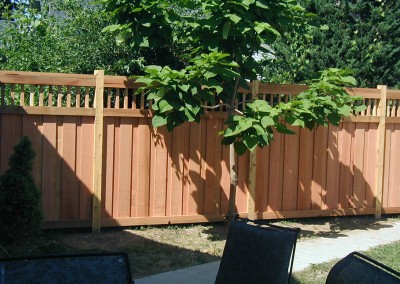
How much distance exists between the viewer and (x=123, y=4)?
23.3 feet

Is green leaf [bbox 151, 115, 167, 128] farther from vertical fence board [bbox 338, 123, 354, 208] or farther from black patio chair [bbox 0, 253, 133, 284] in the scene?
black patio chair [bbox 0, 253, 133, 284]

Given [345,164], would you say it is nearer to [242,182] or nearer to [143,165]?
[242,182]

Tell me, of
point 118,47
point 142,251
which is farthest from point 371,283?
point 118,47

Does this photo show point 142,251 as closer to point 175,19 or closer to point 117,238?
point 117,238

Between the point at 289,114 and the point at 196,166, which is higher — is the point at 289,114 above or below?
above

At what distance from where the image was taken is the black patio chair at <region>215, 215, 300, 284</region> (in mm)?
4074

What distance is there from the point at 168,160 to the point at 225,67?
68.3 inches

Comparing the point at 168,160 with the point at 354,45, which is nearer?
the point at 168,160

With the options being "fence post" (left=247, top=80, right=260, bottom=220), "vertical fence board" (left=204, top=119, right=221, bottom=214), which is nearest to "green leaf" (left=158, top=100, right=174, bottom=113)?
"vertical fence board" (left=204, top=119, right=221, bottom=214)

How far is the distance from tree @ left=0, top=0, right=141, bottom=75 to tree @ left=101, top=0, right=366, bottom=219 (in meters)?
1.01

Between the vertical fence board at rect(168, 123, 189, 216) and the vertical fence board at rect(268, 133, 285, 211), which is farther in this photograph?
the vertical fence board at rect(268, 133, 285, 211)

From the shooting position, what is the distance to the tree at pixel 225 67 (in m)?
6.83

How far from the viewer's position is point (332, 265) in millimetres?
6684

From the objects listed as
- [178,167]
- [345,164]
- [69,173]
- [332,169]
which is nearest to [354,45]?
[345,164]
